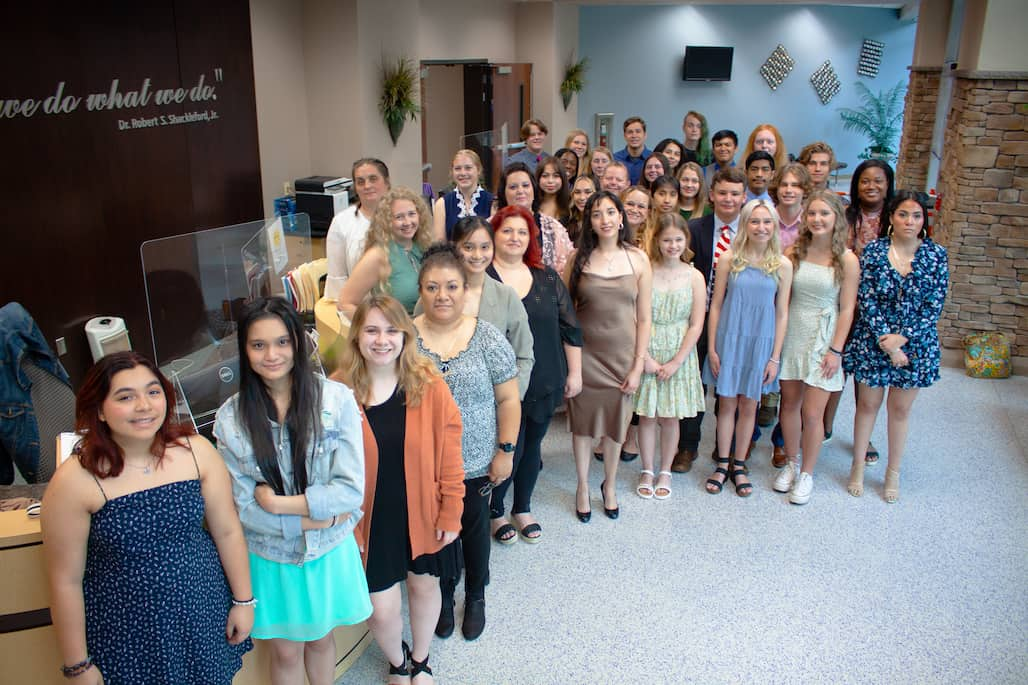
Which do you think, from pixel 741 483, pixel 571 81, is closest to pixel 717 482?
pixel 741 483

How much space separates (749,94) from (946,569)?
11.6 metres

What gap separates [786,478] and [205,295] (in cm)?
303

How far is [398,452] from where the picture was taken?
2557 millimetres

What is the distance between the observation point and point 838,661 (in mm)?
3084

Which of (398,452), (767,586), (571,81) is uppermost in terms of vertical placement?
(571,81)

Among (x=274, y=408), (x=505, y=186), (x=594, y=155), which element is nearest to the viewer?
(x=274, y=408)

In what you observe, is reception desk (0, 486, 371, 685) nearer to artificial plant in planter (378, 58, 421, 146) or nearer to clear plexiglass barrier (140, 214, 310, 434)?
clear plexiglass barrier (140, 214, 310, 434)

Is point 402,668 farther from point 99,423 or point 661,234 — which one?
point 661,234

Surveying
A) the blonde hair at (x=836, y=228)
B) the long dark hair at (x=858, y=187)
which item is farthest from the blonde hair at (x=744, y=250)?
the long dark hair at (x=858, y=187)

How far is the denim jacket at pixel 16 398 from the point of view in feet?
9.36

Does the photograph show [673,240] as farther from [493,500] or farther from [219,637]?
[219,637]

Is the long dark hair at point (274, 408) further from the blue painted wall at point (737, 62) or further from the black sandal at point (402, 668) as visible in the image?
the blue painted wall at point (737, 62)

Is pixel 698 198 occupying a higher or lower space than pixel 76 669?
higher

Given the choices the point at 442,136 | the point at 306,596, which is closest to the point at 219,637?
the point at 306,596
